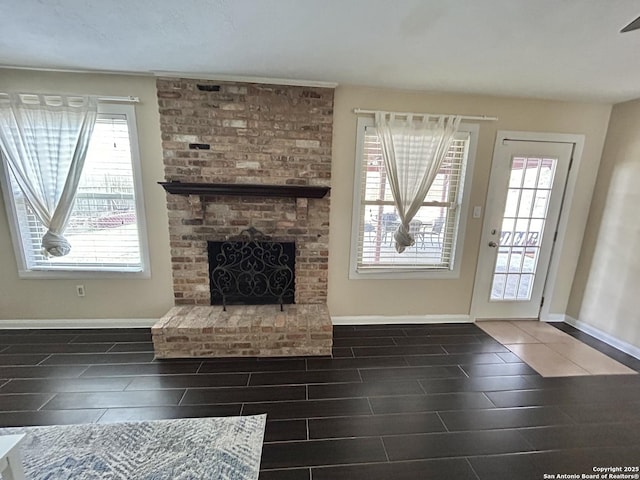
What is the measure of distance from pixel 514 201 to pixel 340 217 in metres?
1.91

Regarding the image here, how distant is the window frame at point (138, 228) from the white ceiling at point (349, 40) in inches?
14.0

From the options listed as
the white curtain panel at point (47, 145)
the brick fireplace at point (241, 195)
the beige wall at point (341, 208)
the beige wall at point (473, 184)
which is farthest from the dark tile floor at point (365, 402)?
the white curtain panel at point (47, 145)

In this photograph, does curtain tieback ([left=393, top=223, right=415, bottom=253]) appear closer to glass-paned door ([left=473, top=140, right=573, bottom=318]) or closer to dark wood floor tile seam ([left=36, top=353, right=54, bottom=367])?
glass-paned door ([left=473, top=140, right=573, bottom=318])

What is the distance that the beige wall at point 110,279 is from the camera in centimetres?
246

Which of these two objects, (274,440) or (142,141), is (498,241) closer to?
(274,440)

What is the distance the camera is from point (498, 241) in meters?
3.08

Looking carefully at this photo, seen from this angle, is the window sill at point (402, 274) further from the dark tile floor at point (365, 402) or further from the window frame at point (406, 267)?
the dark tile floor at point (365, 402)

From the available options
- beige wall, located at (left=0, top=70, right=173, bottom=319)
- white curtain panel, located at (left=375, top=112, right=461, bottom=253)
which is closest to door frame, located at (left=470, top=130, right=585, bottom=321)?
white curtain panel, located at (left=375, top=112, right=461, bottom=253)

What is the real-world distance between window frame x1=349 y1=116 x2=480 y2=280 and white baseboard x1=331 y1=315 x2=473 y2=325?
1.53 ft

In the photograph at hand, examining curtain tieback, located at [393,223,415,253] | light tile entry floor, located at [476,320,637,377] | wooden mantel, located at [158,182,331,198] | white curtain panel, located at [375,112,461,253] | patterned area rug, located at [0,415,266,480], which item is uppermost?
white curtain panel, located at [375,112,461,253]

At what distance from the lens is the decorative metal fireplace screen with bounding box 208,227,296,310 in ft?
9.05

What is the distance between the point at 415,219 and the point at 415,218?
0.01 meters

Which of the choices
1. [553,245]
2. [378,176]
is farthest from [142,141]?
[553,245]

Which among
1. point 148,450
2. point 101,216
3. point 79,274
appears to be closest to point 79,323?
point 79,274
